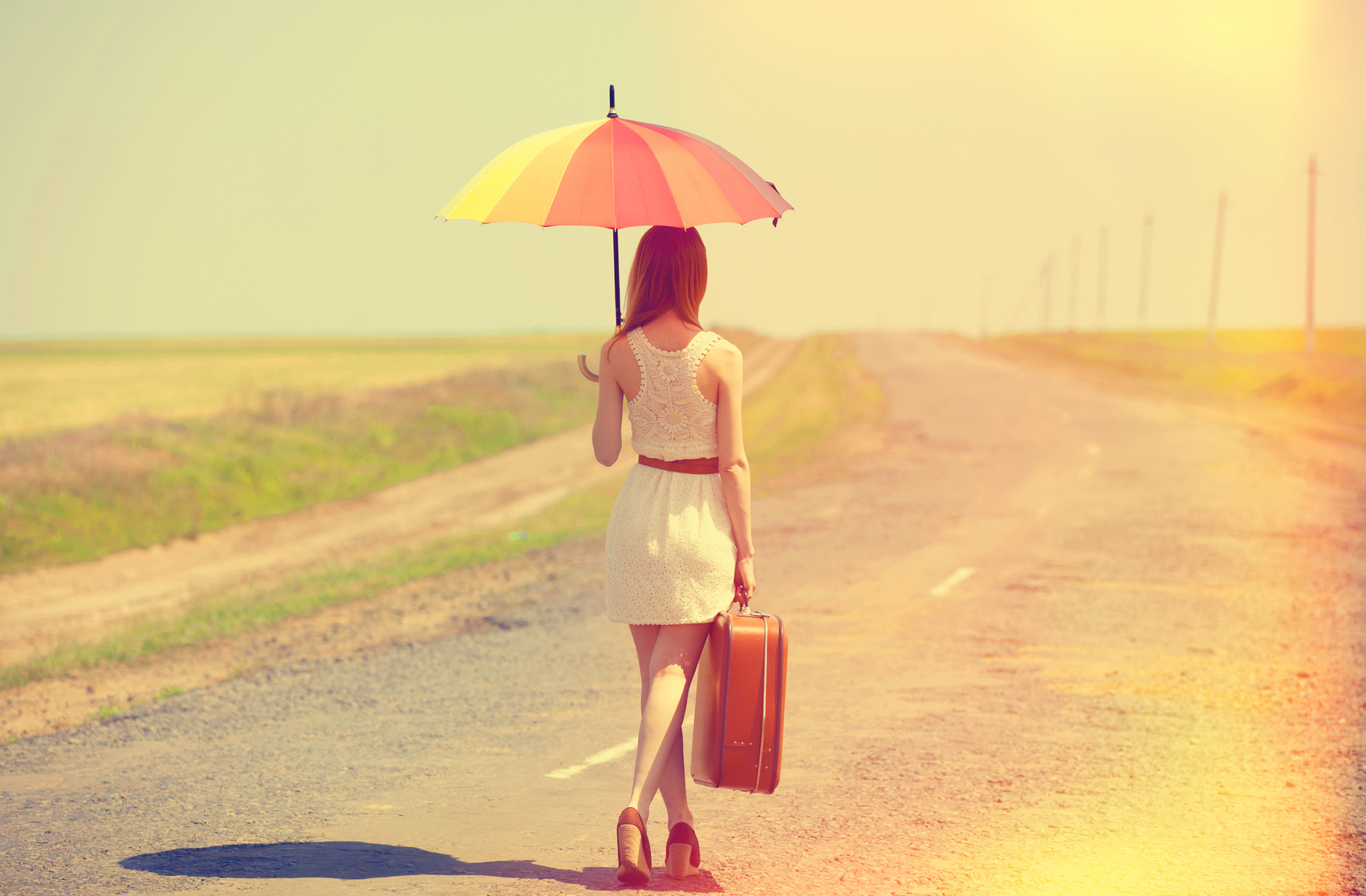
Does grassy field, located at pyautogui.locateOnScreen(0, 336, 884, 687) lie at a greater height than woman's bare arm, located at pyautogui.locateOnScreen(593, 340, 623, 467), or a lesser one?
lesser

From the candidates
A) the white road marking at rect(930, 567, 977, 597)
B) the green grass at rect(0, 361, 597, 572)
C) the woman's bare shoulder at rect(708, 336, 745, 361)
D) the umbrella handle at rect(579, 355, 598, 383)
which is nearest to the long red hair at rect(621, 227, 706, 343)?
the woman's bare shoulder at rect(708, 336, 745, 361)

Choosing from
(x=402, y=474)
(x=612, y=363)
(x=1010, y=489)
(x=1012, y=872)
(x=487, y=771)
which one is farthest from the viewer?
(x=402, y=474)

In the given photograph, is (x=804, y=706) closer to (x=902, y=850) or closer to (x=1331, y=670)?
(x=902, y=850)

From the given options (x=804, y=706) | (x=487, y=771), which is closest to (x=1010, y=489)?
(x=804, y=706)

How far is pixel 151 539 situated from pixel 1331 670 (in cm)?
1710

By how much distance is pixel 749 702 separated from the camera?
3.98 metres

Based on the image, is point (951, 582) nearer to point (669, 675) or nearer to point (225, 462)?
point (669, 675)

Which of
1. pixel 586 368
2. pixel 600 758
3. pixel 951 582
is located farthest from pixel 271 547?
pixel 586 368

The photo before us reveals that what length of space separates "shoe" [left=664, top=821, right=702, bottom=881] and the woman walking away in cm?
15

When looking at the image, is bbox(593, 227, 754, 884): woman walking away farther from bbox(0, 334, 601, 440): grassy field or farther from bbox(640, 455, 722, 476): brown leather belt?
bbox(0, 334, 601, 440): grassy field

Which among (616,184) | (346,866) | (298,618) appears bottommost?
(298,618)

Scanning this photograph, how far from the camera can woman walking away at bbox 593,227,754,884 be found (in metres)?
3.95

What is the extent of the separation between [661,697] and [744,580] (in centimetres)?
48

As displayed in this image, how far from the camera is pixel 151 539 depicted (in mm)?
19500
